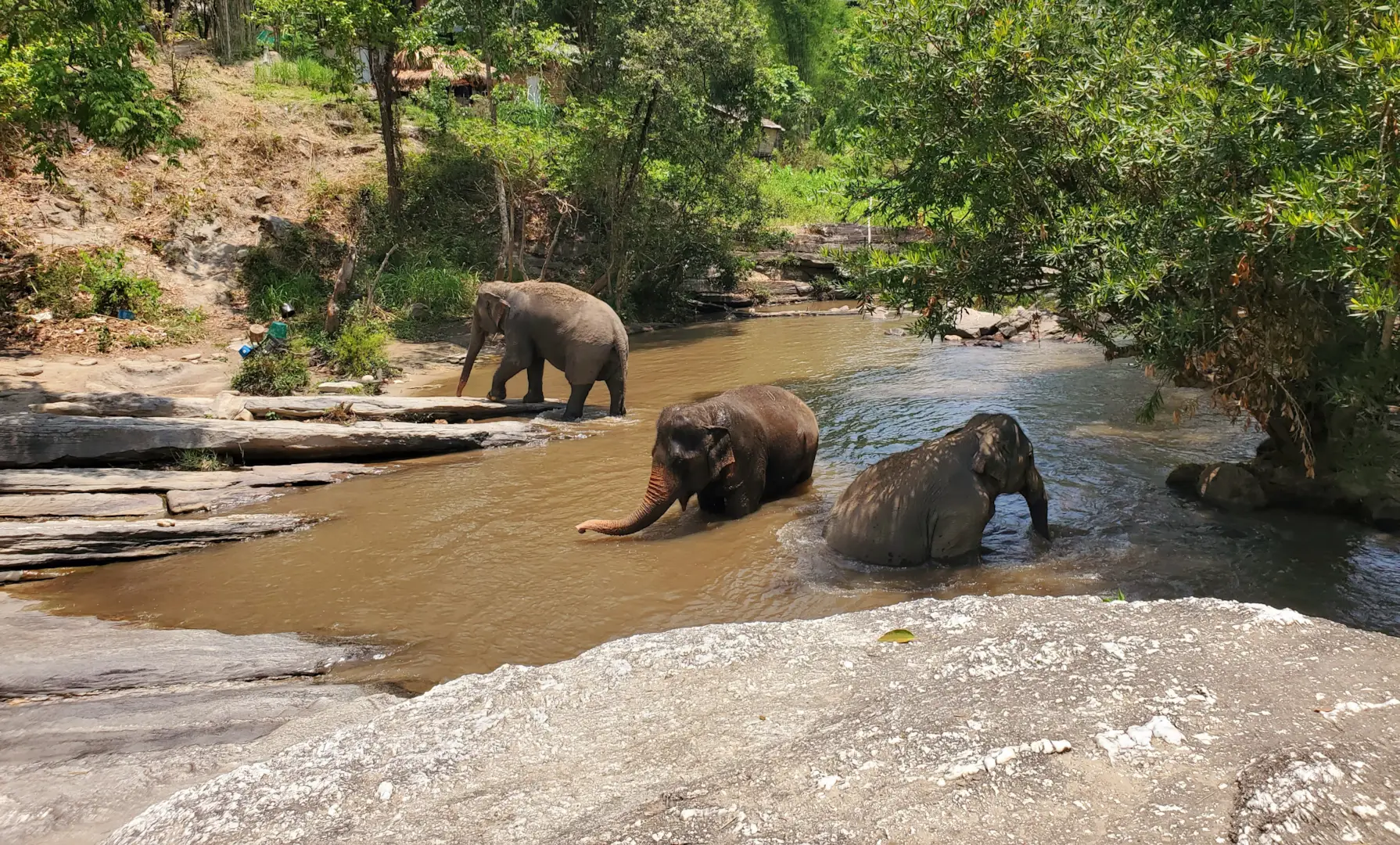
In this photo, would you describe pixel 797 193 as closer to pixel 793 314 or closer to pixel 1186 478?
pixel 793 314

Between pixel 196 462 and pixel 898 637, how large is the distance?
791 cm

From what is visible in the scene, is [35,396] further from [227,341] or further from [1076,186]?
[1076,186]

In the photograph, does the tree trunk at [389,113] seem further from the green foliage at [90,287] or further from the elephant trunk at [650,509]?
the elephant trunk at [650,509]

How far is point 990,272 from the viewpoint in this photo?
7070mm

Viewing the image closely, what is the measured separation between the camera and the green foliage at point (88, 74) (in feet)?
32.2

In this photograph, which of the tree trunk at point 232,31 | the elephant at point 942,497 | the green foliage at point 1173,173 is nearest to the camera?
the green foliage at point 1173,173

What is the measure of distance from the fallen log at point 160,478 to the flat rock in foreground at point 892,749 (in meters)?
5.88

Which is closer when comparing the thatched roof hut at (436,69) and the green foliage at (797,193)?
the thatched roof hut at (436,69)

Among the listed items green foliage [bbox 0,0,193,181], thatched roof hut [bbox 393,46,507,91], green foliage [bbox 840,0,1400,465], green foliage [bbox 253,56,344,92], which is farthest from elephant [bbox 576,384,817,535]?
green foliage [bbox 253,56,344,92]

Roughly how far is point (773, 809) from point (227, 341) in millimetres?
15776

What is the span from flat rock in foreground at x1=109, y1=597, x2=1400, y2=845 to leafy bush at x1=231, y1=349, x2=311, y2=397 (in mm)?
9263

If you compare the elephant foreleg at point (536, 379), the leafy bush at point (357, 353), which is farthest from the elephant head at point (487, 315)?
the leafy bush at point (357, 353)

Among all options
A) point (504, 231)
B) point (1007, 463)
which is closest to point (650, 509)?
point (1007, 463)

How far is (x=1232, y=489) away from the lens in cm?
754
